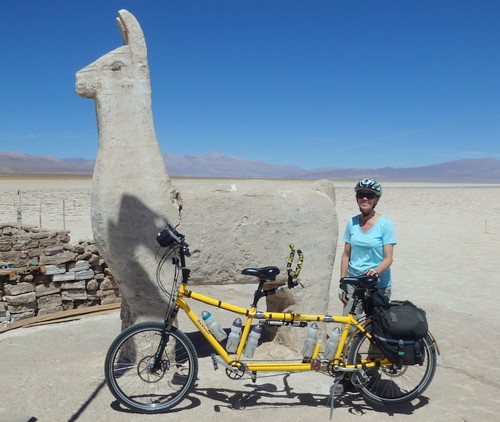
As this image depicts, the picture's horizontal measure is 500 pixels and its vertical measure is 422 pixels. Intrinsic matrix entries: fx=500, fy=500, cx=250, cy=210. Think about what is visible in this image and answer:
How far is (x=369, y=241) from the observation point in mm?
4844

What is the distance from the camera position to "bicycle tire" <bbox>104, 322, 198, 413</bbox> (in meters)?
4.32

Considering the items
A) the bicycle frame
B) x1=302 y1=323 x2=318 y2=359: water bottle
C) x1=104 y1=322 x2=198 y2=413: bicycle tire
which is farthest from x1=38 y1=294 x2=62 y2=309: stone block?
x1=302 y1=323 x2=318 y2=359: water bottle

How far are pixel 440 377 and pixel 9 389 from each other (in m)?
4.45

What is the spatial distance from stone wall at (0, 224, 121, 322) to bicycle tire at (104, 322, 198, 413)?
2.94m

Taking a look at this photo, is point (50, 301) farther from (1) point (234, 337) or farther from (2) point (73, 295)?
(1) point (234, 337)

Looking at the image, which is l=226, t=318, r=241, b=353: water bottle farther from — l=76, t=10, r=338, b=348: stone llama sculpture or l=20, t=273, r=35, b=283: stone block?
l=20, t=273, r=35, b=283: stone block

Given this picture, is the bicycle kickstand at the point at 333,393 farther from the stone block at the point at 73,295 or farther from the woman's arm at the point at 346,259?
the stone block at the point at 73,295

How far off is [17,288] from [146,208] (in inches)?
149

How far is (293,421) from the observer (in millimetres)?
4344

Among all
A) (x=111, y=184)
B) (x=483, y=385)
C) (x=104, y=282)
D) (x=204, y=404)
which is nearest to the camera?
(x=204, y=404)

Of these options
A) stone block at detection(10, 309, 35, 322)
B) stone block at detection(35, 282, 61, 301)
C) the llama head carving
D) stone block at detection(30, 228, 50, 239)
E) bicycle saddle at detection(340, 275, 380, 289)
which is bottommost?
stone block at detection(10, 309, 35, 322)

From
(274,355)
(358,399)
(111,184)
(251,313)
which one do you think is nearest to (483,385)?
(358,399)

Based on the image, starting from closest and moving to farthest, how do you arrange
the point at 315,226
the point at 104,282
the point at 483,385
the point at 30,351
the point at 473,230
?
the point at 483,385 → the point at 315,226 → the point at 30,351 → the point at 104,282 → the point at 473,230

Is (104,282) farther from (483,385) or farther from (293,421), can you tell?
(483,385)
